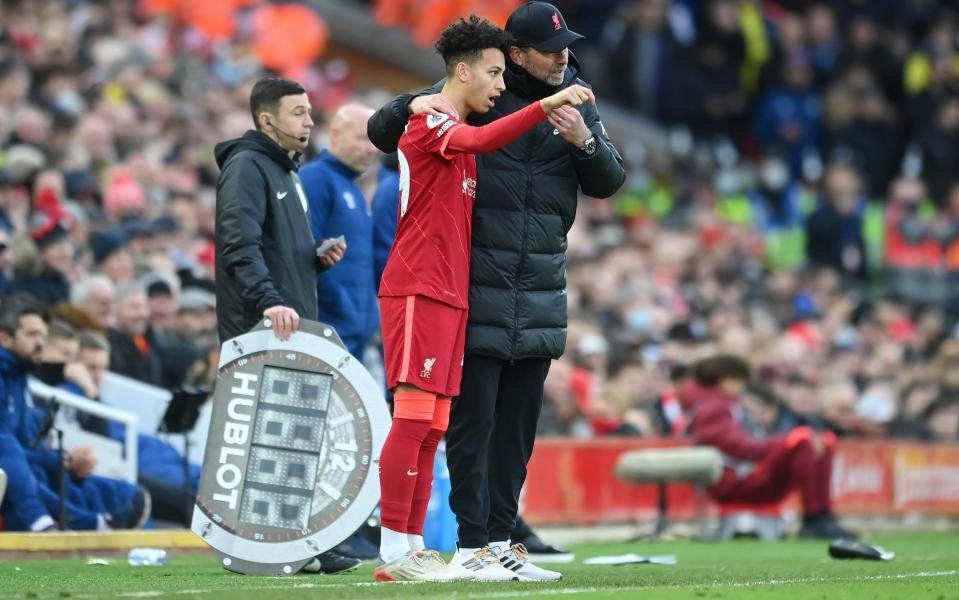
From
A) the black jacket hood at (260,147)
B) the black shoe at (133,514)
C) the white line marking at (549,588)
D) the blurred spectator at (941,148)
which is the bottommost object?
the white line marking at (549,588)

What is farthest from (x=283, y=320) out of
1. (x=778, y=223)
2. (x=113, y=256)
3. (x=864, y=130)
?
(x=864, y=130)

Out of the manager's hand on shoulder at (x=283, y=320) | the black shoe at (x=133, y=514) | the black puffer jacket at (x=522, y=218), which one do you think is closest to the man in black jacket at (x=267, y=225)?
the manager's hand on shoulder at (x=283, y=320)

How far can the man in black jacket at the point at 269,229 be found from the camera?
7.95 meters

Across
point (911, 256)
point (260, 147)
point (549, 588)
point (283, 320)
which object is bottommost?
point (549, 588)

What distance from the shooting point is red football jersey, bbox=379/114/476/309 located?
715 centimetres

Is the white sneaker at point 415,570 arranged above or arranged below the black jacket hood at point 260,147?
below

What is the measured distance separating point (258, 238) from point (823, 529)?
6.87 metres

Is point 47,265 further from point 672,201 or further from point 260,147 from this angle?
point 672,201

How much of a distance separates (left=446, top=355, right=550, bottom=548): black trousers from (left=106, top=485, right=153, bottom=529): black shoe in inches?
126

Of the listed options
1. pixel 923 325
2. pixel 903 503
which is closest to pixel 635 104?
pixel 923 325

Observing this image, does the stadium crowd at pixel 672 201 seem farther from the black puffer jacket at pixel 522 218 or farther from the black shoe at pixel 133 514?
the black puffer jacket at pixel 522 218

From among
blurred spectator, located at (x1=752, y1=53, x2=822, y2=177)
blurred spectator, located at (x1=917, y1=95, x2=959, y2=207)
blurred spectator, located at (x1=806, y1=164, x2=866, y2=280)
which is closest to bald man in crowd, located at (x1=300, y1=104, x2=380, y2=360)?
blurred spectator, located at (x1=806, y1=164, x2=866, y2=280)

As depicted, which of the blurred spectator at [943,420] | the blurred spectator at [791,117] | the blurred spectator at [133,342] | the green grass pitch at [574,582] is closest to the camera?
the green grass pitch at [574,582]

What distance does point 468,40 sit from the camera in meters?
7.26
